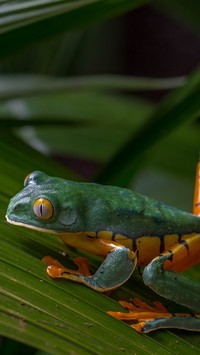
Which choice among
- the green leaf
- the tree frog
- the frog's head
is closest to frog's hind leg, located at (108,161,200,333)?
the tree frog

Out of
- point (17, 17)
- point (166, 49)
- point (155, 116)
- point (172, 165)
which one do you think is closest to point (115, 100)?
point (172, 165)

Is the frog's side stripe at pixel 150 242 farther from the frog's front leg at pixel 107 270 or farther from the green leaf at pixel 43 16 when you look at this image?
the green leaf at pixel 43 16

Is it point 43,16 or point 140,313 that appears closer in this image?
point 140,313

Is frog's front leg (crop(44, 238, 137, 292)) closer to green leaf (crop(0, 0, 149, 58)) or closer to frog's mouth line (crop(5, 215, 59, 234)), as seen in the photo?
frog's mouth line (crop(5, 215, 59, 234))

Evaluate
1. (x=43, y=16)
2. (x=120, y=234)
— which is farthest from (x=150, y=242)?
(x=43, y=16)

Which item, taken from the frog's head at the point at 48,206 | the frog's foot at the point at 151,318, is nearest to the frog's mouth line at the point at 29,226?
the frog's head at the point at 48,206

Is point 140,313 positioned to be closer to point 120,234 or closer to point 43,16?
point 120,234

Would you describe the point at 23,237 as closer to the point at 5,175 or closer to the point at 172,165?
the point at 5,175

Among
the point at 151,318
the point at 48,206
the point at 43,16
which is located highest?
the point at 43,16
